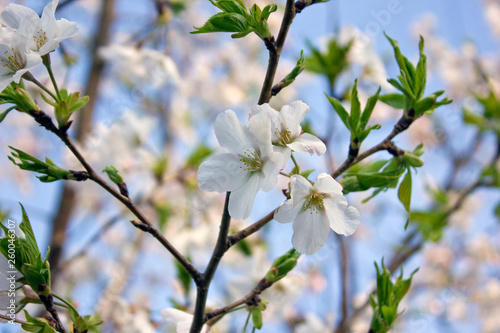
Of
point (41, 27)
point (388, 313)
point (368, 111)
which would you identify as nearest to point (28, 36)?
point (41, 27)

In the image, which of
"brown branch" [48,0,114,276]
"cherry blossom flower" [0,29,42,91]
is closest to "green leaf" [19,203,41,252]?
"cherry blossom flower" [0,29,42,91]

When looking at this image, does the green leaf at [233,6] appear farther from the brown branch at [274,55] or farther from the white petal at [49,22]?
the white petal at [49,22]

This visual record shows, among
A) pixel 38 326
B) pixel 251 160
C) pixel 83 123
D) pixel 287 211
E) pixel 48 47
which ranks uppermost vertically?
pixel 83 123

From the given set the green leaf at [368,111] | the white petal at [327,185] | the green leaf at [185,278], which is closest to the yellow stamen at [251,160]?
the white petal at [327,185]

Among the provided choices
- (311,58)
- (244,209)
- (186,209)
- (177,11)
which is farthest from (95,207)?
(244,209)

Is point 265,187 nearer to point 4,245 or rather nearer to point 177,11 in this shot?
point 4,245

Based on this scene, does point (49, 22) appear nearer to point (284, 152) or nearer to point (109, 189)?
point (109, 189)
